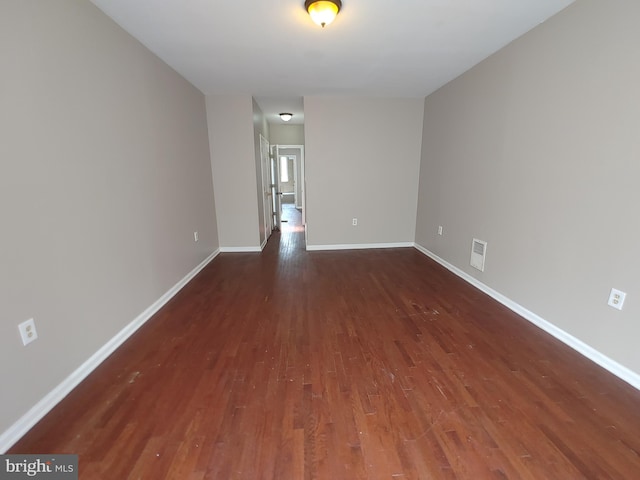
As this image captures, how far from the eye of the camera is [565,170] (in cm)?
202

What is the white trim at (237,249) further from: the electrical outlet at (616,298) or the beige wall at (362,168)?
the electrical outlet at (616,298)

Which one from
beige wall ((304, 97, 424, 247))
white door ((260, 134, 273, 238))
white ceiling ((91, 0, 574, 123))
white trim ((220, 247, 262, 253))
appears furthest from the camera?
white door ((260, 134, 273, 238))

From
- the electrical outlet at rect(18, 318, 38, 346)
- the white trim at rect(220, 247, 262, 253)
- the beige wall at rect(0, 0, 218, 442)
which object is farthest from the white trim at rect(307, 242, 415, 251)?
the electrical outlet at rect(18, 318, 38, 346)

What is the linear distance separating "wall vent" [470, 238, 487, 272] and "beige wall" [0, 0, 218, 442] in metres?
3.29

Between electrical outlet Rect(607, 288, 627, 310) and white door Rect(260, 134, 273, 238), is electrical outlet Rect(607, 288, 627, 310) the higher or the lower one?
the lower one

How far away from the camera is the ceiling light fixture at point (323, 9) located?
1863 millimetres

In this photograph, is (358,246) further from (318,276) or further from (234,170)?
(234,170)

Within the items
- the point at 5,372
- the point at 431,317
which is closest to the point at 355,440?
the point at 431,317

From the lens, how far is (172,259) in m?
2.94

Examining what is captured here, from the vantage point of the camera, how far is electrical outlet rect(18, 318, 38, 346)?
137cm

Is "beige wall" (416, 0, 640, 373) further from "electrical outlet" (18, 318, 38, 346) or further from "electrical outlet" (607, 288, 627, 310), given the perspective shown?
"electrical outlet" (18, 318, 38, 346)

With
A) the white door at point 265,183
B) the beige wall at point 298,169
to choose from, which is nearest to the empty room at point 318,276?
the white door at point 265,183

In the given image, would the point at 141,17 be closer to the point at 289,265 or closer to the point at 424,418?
the point at 289,265
